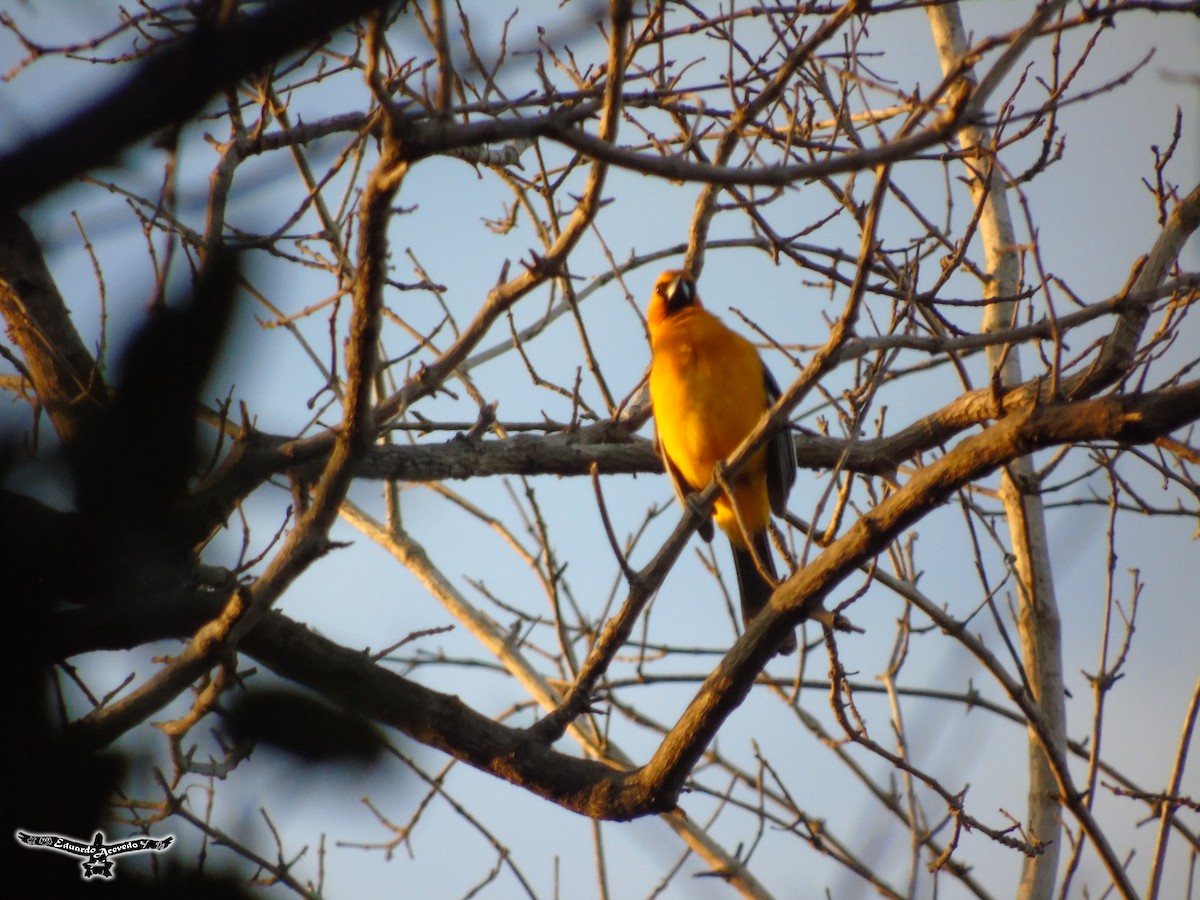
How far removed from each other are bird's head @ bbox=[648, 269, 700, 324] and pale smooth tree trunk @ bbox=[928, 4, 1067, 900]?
151cm

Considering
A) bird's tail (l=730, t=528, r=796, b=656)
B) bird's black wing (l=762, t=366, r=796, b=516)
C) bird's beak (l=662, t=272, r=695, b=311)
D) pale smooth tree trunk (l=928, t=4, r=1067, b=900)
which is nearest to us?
pale smooth tree trunk (l=928, t=4, r=1067, b=900)

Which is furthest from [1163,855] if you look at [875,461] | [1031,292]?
[1031,292]

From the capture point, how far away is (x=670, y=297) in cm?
603

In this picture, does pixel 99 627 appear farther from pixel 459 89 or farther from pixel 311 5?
pixel 459 89

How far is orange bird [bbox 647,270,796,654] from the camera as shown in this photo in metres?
4.96

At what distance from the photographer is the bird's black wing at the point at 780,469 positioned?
15.4ft

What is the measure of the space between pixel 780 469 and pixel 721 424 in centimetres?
33

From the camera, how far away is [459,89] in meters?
4.31

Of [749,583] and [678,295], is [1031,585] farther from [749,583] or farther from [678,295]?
[678,295]

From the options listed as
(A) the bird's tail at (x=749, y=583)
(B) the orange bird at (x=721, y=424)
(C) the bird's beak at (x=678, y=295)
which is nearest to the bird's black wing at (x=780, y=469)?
(B) the orange bird at (x=721, y=424)

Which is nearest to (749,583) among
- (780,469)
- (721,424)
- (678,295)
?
(780,469)

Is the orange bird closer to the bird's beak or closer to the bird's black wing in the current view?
the bird's black wing

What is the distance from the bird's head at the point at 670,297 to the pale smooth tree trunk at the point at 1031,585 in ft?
4.96

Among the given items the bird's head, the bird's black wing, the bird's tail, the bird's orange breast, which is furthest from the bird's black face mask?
the bird's tail
